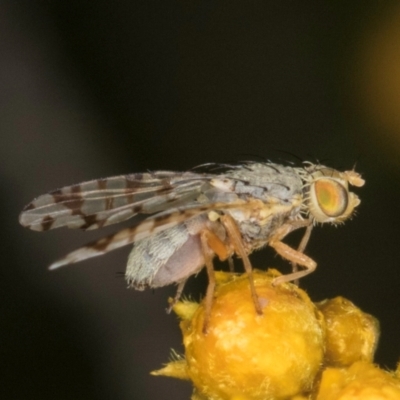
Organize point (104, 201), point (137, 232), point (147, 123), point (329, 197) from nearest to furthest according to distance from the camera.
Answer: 1. point (137, 232)
2. point (329, 197)
3. point (104, 201)
4. point (147, 123)

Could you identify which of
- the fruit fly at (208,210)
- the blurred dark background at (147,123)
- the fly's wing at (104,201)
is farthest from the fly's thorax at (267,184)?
the blurred dark background at (147,123)

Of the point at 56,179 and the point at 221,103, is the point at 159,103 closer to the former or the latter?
the point at 221,103

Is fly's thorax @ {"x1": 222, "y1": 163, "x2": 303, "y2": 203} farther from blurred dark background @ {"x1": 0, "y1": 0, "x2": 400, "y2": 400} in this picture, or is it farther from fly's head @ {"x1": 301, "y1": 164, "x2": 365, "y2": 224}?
blurred dark background @ {"x1": 0, "y1": 0, "x2": 400, "y2": 400}

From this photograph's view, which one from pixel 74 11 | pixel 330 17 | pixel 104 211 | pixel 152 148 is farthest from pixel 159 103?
pixel 104 211

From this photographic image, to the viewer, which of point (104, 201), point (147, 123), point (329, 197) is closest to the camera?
point (329, 197)

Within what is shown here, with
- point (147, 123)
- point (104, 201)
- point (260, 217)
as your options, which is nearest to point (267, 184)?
point (260, 217)

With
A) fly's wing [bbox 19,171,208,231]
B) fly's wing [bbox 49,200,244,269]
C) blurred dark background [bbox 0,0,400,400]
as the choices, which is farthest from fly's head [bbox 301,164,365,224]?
blurred dark background [bbox 0,0,400,400]

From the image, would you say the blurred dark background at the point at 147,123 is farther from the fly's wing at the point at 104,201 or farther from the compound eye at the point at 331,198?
the compound eye at the point at 331,198

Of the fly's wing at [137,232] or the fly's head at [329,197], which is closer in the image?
the fly's wing at [137,232]

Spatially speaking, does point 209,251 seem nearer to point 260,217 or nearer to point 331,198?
point 260,217
